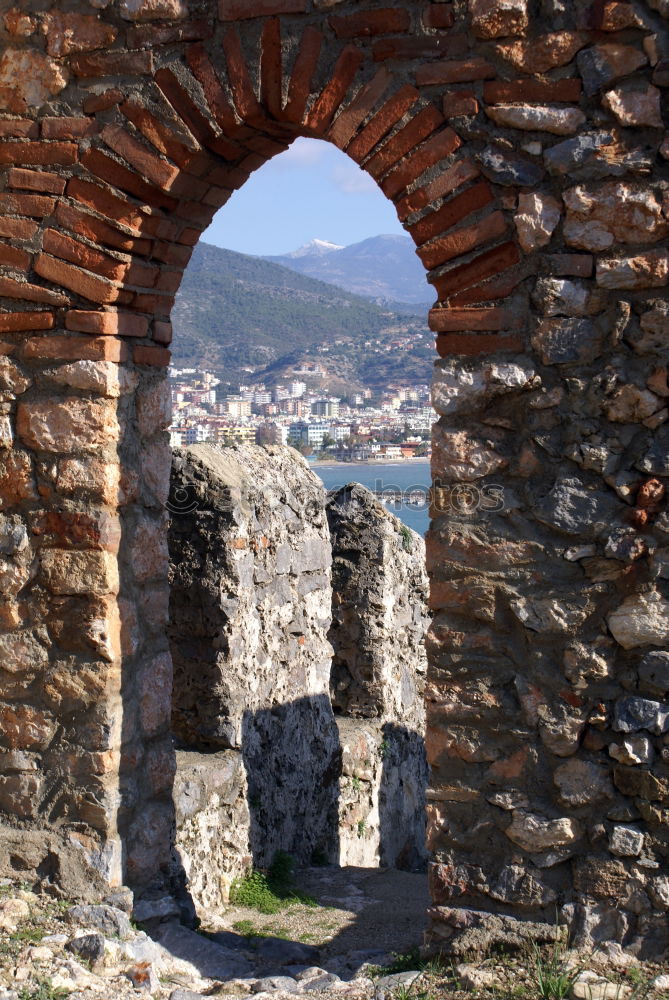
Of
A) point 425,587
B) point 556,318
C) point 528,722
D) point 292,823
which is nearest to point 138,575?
point 528,722

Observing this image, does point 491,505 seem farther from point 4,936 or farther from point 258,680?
point 258,680

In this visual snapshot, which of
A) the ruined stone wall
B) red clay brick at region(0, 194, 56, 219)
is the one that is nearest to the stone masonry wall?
the ruined stone wall

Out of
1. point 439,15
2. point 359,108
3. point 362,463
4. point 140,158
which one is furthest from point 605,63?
point 362,463

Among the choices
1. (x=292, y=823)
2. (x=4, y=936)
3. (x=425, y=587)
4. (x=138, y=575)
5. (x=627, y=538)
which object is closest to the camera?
(x=627, y=538)

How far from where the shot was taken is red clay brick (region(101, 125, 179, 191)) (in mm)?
3260

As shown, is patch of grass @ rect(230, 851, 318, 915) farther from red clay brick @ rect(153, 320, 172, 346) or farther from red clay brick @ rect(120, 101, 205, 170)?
red clay brick @ rect(120, 101, 205, 170)

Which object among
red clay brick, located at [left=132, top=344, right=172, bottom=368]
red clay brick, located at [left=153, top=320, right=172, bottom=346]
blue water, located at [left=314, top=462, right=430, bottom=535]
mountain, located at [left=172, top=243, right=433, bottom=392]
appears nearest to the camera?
red clay brick, located at [left=132, top=344, right=172, bottom=368]

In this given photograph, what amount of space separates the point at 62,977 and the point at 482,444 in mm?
1949

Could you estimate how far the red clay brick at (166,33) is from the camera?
10.4ft

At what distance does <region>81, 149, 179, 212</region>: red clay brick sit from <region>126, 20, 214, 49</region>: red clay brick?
0.36 metres

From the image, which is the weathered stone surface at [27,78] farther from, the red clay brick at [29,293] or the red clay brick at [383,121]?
the red clay brick at [383,121]

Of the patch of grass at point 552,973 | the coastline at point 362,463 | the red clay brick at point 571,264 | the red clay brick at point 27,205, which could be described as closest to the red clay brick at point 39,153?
the red clay brick at point 27,205

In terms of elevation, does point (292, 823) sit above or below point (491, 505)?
below

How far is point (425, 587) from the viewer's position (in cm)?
721
